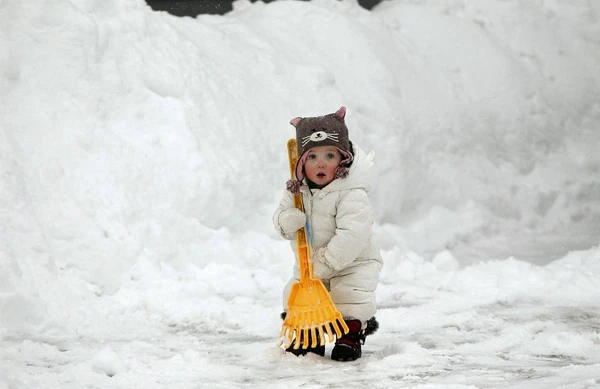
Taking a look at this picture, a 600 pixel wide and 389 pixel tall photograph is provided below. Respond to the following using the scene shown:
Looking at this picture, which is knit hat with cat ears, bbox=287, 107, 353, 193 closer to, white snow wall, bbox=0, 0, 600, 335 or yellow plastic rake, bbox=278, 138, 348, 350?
yellow plastic rake, bbox=278, 138, 348, 350

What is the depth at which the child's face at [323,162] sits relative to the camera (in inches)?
193

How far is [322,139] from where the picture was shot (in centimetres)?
484

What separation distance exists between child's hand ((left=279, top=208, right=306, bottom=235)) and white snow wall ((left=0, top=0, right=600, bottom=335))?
5.89 ft

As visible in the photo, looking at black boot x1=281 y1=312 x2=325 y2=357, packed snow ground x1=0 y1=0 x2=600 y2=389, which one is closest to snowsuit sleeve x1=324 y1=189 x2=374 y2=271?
black boot x1=281 y1=312 x2=325 y2=357

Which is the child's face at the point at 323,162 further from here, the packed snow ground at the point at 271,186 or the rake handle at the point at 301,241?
the packed snow ground at the point at 271,186

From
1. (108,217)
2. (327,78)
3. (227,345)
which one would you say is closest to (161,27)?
(327,78)

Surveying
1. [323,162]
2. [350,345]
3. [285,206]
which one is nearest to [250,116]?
[285,206]

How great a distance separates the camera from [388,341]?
5566 mm

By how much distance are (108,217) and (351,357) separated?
2.80 meters

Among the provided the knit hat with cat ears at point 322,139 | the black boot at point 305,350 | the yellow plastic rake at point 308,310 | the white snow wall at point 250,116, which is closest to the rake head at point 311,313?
the yellow plastic rake at point 308,310

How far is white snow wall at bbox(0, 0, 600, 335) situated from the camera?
23.0 ft

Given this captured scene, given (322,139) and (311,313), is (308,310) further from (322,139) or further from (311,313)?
(322,139)

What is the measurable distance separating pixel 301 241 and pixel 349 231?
0.89 feet

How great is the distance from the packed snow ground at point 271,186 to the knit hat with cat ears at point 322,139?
37.7 inches
